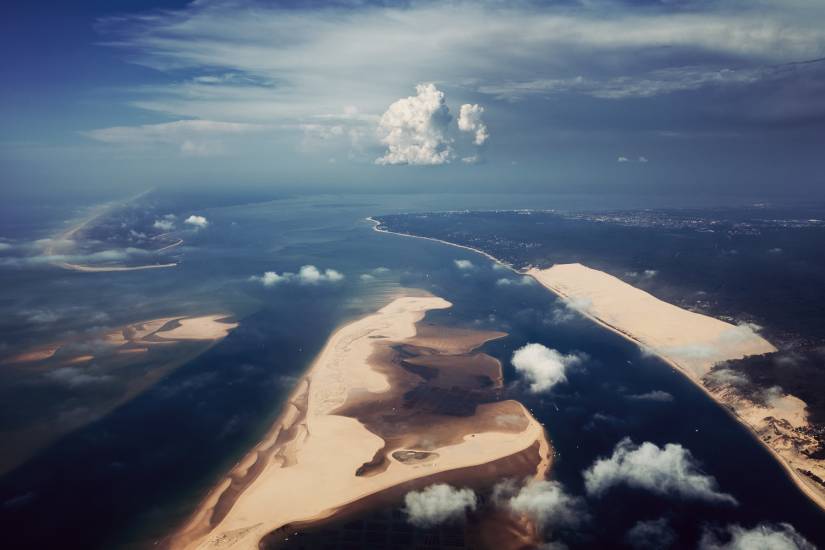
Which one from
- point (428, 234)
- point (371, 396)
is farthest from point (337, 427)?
point (428, 234)

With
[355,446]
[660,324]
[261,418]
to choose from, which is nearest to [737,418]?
[660,324]

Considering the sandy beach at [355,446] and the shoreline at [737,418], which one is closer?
the sandy beach at [355,446]

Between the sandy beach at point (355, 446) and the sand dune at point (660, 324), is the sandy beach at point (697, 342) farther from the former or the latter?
the sandy beach at point (355, 446)

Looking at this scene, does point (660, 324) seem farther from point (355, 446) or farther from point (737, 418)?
point (355, 446)

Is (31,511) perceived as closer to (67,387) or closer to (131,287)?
(67,387)

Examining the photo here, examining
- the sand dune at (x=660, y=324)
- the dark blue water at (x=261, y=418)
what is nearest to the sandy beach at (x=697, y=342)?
the sand dune at (x=660, y=324)
